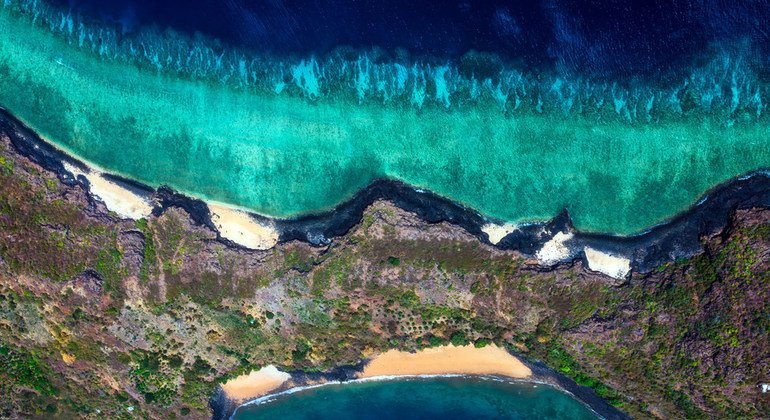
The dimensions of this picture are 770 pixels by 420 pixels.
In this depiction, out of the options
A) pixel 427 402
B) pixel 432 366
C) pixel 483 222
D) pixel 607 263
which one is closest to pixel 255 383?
pixel 427 402

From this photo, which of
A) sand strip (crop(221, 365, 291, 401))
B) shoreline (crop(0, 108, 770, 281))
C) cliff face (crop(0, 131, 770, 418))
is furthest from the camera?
sand strip (crop(221, 365, 291, 401))

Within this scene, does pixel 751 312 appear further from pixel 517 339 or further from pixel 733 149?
pixel 517 339

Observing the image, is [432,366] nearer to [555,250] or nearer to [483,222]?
[483,222]

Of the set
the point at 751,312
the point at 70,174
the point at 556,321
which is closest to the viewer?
the point at 751,312

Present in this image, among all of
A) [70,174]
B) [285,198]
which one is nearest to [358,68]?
[285,198]


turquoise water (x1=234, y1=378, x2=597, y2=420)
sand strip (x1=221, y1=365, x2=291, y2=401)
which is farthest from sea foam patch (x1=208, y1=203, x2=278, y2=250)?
turquoise water (x1=234, y1=378, x2=597, y2=420)

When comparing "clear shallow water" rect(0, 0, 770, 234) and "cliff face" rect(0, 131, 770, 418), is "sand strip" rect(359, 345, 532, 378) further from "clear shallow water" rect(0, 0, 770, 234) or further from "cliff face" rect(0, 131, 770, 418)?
"clear shallow water" rect(0, 0, 770, 234)

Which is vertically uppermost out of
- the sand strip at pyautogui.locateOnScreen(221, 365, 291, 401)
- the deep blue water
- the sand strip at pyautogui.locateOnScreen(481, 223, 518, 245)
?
the deep blue water
